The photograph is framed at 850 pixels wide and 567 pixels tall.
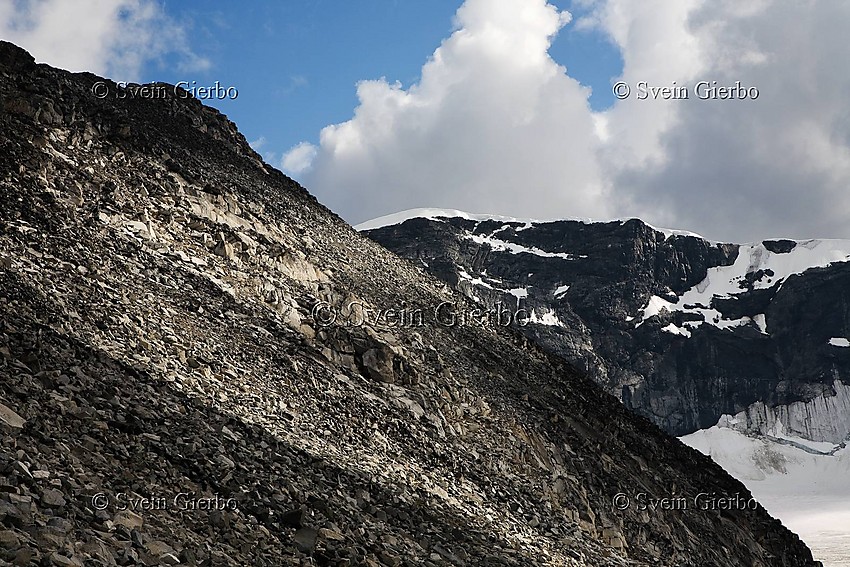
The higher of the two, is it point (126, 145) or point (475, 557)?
point (126, 145)

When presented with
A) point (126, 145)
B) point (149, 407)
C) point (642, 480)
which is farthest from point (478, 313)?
point (149, 407)

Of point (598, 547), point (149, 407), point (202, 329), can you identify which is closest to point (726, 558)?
point (598, 547)

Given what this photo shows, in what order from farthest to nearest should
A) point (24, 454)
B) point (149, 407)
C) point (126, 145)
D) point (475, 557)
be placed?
point (126, 145) < point (475, 557) < point (149, 407) < point (24, 454)

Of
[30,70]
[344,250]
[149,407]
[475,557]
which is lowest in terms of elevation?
[475,557]

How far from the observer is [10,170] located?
74.2ft

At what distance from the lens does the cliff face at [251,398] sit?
40.5ft

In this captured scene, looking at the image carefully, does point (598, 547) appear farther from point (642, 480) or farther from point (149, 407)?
point (149, 407)

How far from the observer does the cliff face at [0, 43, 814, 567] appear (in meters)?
12.3

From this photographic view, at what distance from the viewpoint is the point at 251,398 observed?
19.5 m

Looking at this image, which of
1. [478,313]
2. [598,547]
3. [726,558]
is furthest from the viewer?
[478,313]

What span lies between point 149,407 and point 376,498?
17.9 ft

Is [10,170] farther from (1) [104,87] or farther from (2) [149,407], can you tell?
(1) [104,87]

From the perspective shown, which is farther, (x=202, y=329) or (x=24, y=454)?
(x=202, y=329)

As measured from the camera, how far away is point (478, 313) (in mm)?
41375
